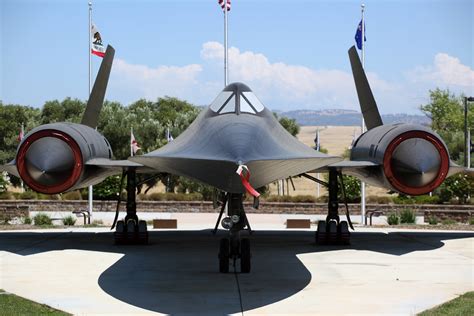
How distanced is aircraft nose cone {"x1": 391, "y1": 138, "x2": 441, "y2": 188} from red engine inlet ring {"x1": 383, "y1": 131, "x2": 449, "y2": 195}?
0.06 meters

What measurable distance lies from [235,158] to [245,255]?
2.10 metres

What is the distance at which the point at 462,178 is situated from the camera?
1319 inches

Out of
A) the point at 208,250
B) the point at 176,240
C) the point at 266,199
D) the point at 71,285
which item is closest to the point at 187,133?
the point at 208,250

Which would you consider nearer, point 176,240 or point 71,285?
point 71,285

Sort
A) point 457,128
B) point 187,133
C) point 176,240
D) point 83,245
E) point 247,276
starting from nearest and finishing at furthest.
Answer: point 247,276 < point 187,133 < point 83,245 < point 176,240 < point 457,128

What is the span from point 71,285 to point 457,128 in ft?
177

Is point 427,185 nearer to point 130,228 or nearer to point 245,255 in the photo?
point 245,255

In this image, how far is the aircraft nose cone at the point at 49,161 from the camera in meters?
13.2

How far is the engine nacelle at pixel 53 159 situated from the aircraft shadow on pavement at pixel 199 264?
1364 mm

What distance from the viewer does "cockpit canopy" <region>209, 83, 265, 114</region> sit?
12.1 metres

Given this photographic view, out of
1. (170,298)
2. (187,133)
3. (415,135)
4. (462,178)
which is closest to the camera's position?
(170,298)

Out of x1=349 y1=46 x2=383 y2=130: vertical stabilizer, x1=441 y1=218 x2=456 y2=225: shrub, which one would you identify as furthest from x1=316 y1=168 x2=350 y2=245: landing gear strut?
x1=441 y1=218 x2=456 y2=225: shrub

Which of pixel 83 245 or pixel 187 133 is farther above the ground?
pixel 187 133

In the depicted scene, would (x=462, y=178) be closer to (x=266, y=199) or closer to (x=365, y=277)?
(x=266, y=199)
